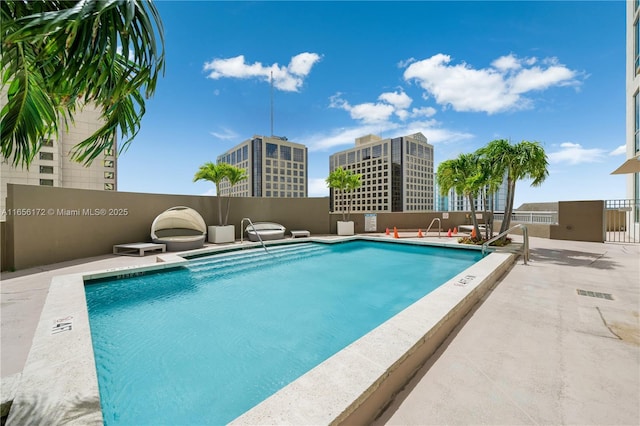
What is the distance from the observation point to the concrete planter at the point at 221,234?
36.3 ft

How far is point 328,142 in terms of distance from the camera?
306 ft

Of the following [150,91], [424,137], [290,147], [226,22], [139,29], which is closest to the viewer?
[139,29]

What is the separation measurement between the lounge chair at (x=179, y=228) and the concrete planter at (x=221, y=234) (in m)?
0.53

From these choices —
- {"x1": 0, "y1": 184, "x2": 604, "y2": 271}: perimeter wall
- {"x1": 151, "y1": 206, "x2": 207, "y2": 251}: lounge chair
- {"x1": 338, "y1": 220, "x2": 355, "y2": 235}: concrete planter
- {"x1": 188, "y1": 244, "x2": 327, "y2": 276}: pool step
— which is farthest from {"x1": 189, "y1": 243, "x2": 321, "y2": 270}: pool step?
{"x1": 0, "y1": 184, "x2": 604, "y2": 271}: perimeter wall

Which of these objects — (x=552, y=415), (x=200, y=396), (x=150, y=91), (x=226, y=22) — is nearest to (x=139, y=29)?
(x=150, y=91)

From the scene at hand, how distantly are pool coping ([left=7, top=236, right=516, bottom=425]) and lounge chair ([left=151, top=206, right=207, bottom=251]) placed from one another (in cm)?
611

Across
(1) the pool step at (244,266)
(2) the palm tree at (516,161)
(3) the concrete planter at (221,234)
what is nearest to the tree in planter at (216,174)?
(3) the concrete planter at (221,234)

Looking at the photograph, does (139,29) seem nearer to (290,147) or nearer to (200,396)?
(200,396)

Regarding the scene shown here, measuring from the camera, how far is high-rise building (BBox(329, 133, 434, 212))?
265 feet

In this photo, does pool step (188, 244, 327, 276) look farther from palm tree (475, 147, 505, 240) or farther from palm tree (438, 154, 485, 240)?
palm tree (475, 147, 505, 240)

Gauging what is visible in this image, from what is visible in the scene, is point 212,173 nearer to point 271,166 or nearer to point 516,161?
point 516,161

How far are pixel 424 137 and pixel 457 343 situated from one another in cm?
9965

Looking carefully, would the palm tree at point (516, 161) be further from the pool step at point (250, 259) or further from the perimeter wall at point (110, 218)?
the pool step at point (250, 259)

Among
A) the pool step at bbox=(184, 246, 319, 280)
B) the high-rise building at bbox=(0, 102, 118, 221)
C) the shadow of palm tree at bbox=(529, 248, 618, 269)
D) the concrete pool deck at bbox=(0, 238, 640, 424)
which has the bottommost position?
the pool step at bbox=(184, 246, 319, 280)
